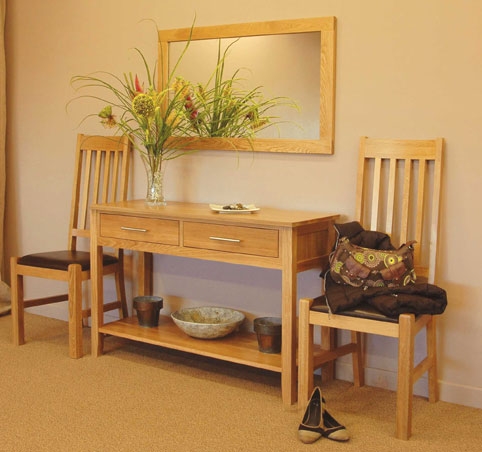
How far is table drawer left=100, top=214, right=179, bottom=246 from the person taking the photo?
3.26m

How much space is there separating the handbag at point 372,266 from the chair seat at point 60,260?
1.28 metres

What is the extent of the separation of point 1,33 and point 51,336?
1730 mm

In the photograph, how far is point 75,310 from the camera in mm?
3557

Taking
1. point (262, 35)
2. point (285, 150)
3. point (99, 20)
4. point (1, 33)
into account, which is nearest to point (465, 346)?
point (285, 150)

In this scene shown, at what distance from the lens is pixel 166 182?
3.78m

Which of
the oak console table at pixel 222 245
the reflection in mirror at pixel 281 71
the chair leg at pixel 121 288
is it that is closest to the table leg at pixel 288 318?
the oak console table at pixel 222 245

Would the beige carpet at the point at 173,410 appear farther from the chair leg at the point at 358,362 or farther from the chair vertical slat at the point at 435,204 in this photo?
the chair vertical slat at the point at 435,204

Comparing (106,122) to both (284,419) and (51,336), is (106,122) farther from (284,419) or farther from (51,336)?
(284,419)

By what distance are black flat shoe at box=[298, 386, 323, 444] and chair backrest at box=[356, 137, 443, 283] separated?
0.67 meters

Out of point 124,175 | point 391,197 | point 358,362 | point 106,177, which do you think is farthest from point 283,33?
point 358,362

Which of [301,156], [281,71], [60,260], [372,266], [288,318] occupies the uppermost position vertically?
[281,71]

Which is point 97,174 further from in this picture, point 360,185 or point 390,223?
point 390,223

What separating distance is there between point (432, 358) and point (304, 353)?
528 millimetres

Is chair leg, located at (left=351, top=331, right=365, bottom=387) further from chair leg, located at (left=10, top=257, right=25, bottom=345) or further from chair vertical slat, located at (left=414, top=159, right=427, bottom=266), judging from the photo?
chair leg, located at (left=10, top=257, right=25, bottom=345)
